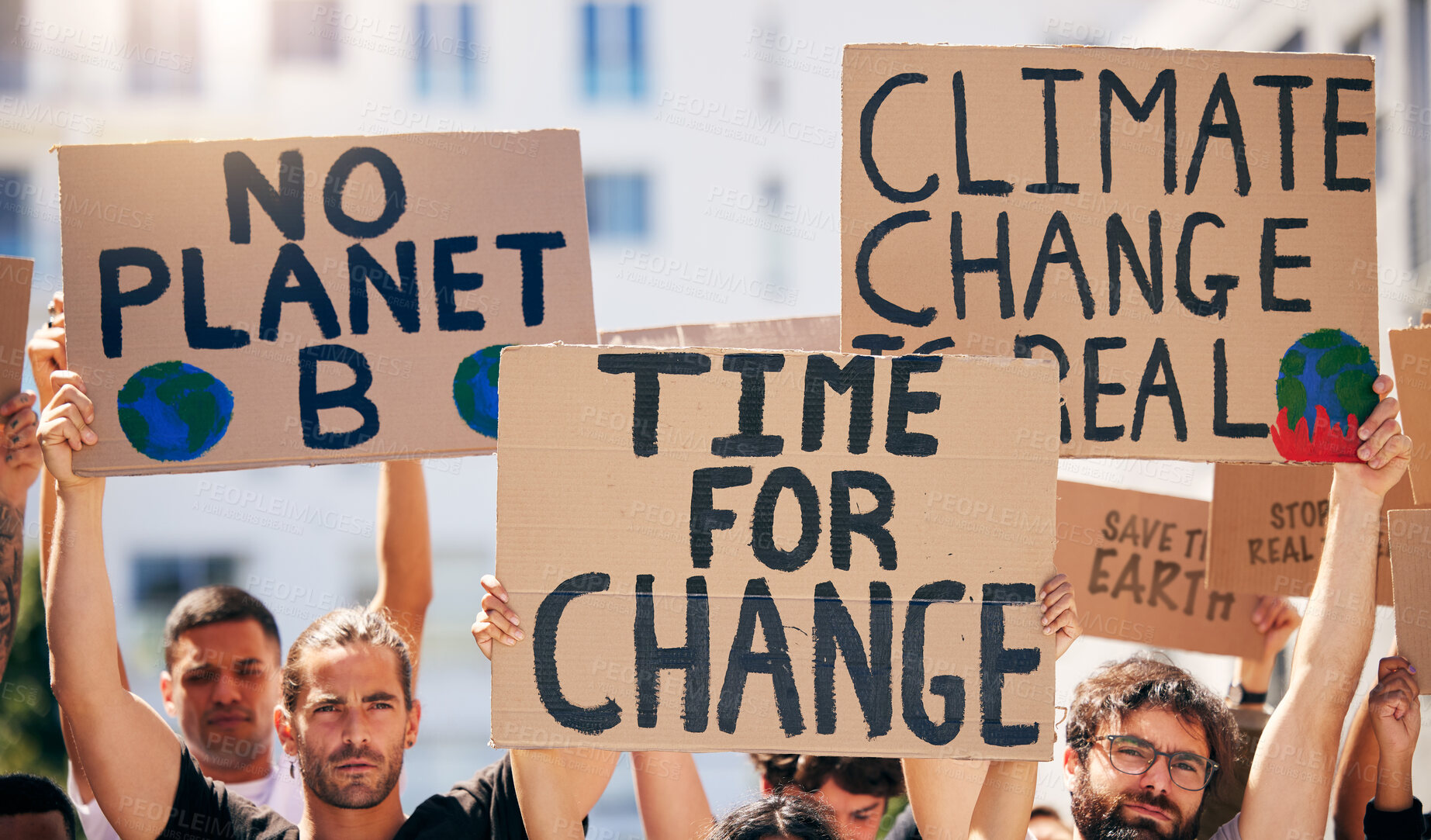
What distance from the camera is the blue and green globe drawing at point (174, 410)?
9.98ft

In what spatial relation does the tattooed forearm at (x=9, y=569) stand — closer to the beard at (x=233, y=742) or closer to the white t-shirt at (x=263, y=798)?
the white t-shirt at (x=263, y=798)

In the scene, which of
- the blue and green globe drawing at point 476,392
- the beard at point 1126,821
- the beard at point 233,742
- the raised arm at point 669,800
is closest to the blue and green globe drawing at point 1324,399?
the beard at point 1126,821

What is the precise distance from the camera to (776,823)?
2.73 meters

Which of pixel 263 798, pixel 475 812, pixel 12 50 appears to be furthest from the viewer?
pixel 12 50

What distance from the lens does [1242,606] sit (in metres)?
4.27

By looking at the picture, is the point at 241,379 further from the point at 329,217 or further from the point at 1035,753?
the point at 1035,753

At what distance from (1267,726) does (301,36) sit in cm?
2467

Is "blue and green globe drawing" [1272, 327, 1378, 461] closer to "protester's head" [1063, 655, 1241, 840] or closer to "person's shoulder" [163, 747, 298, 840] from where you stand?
"protester's head" [1063, 655, 1241, 840]

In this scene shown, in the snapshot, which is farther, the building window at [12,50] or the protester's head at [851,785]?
the building window at [12,50]

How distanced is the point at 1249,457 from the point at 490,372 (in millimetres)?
1860

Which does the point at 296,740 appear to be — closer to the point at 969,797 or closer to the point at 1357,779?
the point at 969,797

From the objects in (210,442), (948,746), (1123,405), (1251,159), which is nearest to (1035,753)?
(948,746)

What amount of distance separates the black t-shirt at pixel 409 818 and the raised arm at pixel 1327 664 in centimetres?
163

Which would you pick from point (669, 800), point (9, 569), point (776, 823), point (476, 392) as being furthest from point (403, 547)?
point (776, 823)
